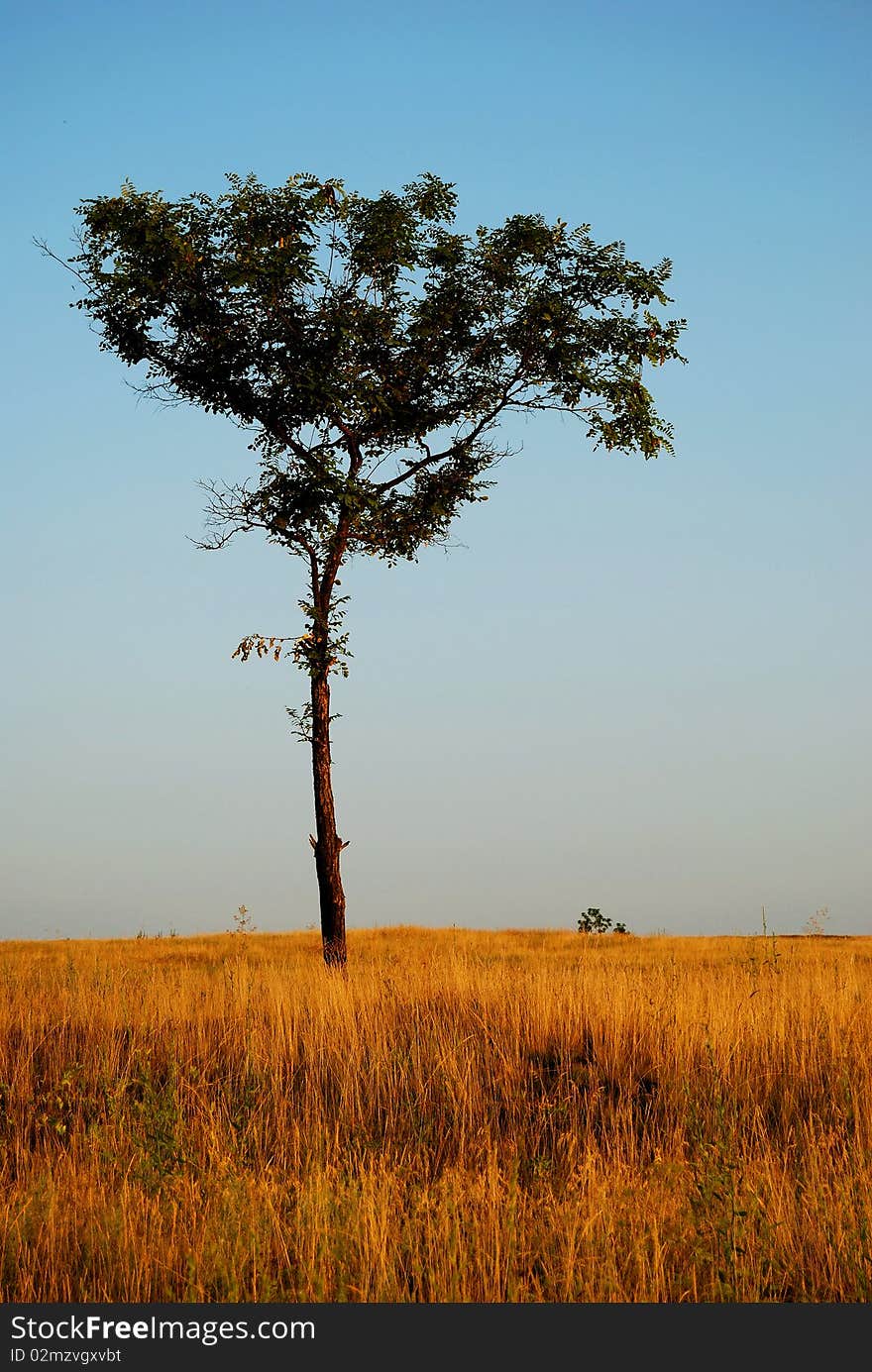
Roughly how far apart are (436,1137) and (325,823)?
1078 cm

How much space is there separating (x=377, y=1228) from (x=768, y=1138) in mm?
3702

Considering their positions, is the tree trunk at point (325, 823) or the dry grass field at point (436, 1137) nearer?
the dry grass field at point (436, 1137)

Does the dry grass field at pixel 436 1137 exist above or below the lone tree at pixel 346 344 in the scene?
below

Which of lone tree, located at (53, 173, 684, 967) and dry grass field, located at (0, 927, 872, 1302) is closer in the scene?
dry grass field, located at (0, 927, 872, 1302)

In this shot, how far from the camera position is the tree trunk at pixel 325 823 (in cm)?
1878

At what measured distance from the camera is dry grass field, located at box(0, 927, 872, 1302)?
5660mm

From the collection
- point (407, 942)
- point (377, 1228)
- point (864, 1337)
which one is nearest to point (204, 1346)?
point (377, 1228)

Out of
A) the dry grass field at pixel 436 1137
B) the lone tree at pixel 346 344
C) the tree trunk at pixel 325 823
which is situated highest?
the lone tree at pixel 346 344

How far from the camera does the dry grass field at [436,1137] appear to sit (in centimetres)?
566

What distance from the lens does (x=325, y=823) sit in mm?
18891

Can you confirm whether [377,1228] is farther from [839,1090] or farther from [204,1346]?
→ [839,1090]

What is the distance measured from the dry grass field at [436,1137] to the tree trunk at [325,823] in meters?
3.86

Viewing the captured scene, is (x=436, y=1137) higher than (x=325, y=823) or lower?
lower

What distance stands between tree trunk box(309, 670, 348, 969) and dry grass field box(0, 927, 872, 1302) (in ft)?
12.7
